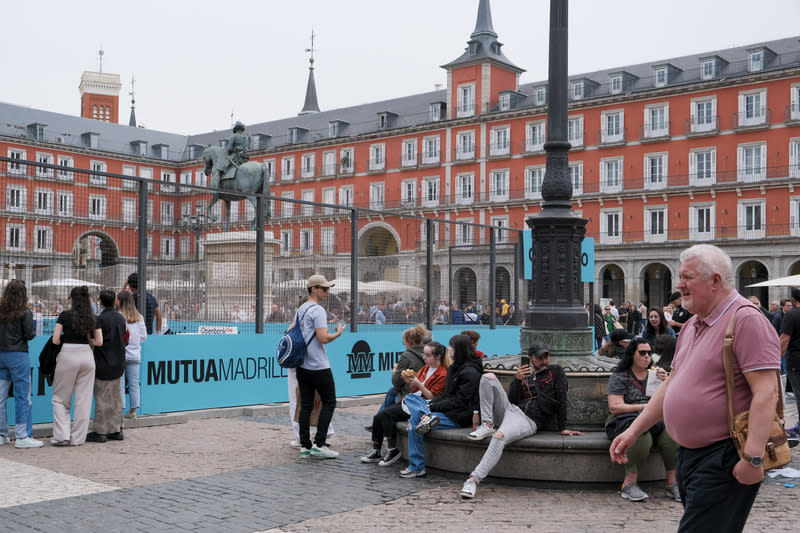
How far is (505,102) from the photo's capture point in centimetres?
5803

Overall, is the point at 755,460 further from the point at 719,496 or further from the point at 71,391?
the point at 71,391

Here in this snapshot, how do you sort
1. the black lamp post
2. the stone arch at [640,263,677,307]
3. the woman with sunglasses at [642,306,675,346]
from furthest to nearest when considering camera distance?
the stone arch at [640,263,677,307] → the woman with sunglasses at [642,306,675,346] → the black lamp post

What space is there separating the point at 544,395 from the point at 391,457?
174 cm

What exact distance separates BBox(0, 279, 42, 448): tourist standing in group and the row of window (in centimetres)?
4460

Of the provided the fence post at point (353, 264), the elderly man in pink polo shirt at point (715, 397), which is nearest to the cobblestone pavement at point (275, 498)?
the elderly man in pink polo shirt at point (715, 397)

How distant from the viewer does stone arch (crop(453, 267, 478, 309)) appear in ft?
52.2

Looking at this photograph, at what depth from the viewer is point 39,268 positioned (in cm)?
959


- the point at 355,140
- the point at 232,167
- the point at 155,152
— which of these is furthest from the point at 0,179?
the point at 155,152

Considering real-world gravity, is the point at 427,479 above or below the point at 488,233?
below

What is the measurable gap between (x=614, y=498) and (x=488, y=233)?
10.2m

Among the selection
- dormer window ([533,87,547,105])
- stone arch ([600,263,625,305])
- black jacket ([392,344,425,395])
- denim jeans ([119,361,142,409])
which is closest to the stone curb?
denim jeans ([119,361,142,409])

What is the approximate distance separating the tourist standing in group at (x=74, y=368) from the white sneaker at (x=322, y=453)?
2.77m

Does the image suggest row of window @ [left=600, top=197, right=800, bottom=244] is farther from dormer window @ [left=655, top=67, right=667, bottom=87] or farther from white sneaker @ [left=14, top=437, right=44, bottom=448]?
white sneaker @ [left=14, top=437, right=44, bottom=448]

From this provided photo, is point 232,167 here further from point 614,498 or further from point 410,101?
point 410,101
